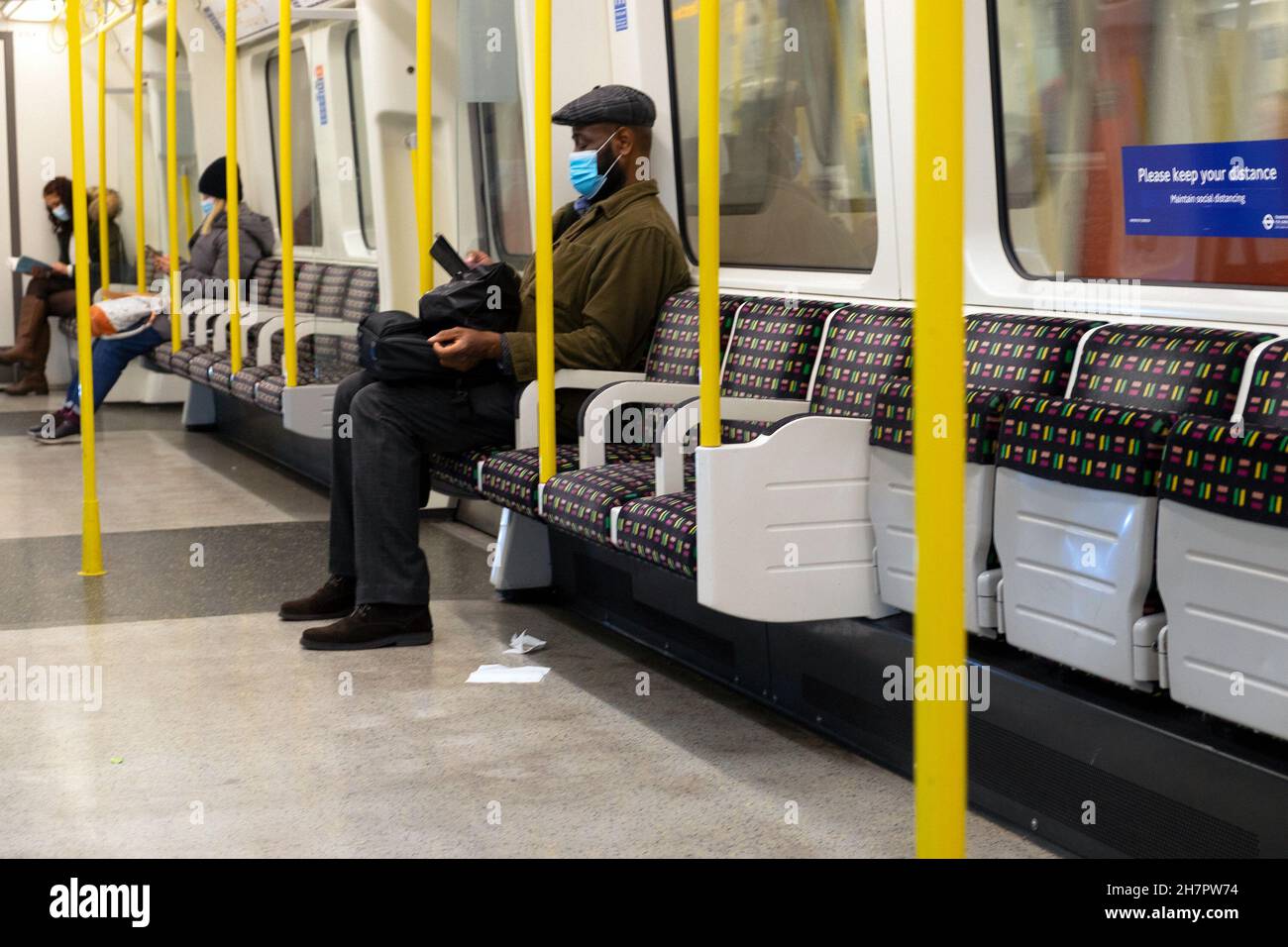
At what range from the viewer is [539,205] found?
4.64m

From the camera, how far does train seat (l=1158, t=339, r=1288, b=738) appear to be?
2723 millimetres

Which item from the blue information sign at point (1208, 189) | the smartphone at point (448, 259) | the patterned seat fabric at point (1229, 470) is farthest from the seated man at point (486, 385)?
the patterned seat fabric at point (1229, 470)

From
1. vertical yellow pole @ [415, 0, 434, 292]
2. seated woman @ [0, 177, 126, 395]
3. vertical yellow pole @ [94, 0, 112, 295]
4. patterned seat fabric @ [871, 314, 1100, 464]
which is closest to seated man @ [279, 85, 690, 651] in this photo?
vertical yellow pole @ [415, 0, 434, 292]

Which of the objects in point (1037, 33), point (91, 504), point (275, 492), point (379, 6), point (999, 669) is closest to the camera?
point (999, 669)

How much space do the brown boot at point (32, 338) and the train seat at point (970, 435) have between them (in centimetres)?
1090

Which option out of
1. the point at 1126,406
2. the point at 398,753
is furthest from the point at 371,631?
the point at 1126,406

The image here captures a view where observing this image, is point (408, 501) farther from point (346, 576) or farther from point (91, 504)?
point (91, 504)

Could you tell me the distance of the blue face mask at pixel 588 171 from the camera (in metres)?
5.50

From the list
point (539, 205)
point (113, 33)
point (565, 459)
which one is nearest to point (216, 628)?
point (565, 459)

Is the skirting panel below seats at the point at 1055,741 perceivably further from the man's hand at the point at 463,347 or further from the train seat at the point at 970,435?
the man's hand at the point at 463,347

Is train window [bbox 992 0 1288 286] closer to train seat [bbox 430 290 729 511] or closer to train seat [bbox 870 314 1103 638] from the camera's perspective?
train seat [bbox 870 314 1103 638]

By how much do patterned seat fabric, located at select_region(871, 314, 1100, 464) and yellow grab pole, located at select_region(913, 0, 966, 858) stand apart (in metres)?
1.02

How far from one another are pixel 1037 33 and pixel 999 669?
67.0 inches
